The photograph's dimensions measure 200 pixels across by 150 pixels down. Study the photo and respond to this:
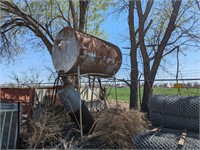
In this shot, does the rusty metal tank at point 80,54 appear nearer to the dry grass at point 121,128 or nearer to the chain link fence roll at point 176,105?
the dry grass at point 121,128

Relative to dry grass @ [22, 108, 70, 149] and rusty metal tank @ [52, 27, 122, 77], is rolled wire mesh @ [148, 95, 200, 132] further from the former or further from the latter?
dry grass @ [22, 108, 70, 149]

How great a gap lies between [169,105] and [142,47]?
4.08 m

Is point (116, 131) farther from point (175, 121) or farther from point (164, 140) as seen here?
point (175, 121)

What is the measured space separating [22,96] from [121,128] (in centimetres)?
492

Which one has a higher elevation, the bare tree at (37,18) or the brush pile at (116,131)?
the bare tree at (37,18)

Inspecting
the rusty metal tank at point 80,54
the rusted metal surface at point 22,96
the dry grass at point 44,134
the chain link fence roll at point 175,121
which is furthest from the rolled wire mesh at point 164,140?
the rusted metal surface at point 22,96

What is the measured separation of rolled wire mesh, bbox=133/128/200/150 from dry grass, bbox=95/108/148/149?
253 mm

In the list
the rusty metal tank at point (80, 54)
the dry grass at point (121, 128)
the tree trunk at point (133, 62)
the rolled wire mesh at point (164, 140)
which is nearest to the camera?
the rolled wire mesh at point (164, 140)

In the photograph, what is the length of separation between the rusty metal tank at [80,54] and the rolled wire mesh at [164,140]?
257 centimetres

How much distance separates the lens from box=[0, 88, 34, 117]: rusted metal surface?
25.5 ft

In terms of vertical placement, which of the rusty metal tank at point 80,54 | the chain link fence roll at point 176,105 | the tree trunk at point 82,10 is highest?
the tree trunk at point 82,10

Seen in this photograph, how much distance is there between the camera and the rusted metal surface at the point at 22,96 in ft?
25.5

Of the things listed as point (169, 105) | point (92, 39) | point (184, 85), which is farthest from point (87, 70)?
point (184, 85)

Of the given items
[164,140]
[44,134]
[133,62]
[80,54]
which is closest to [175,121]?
[164,140]
